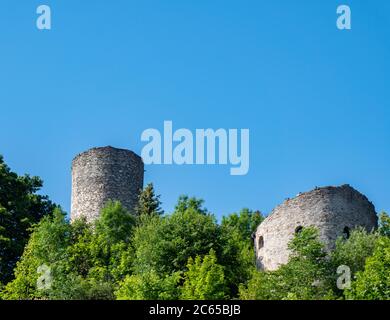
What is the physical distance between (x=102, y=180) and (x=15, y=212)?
4.69m

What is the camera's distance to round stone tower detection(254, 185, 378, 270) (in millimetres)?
33781

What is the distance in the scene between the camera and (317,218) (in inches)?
1335

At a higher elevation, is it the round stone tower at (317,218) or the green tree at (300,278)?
the round stone tower at (317,218)

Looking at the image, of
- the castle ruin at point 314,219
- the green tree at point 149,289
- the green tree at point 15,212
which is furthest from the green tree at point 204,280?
the green tree at point 15,212

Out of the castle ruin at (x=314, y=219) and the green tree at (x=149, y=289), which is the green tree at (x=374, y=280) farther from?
the green tree at (x=149, y=289)

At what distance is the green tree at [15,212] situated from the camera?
41.2 metres

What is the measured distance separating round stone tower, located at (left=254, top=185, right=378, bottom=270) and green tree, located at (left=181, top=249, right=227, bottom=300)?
3225 millimetres

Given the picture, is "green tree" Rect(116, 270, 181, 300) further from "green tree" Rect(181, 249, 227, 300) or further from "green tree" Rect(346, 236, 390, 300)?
"green tree" Rect(346, 236, 390, 300)

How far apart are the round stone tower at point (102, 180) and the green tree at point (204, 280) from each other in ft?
35.1

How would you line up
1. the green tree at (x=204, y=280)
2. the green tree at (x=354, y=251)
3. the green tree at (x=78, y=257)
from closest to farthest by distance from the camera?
the green tree at (x=204, y=280)
the green tree at (x=354, y=251)
the green tree at (x=78, y=257)

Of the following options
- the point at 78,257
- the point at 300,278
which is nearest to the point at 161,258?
the point at 300,278

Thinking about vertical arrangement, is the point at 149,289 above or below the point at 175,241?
below

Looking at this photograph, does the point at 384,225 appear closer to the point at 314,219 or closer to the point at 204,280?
the point at 314,219

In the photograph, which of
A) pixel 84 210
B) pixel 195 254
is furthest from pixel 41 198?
pixel 195 254
